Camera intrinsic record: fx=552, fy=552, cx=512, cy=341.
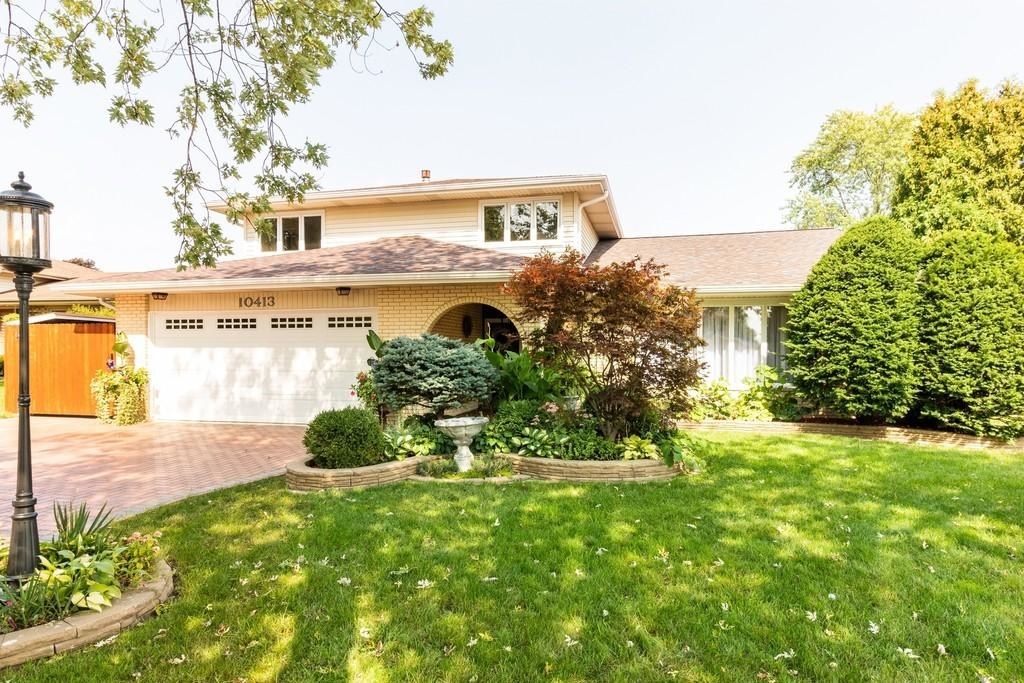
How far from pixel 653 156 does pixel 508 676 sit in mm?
20097

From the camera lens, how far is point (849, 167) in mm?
30188

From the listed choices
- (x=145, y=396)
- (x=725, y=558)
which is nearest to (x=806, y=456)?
(x=725, y=558)

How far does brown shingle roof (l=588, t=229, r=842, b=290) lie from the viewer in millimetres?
11141

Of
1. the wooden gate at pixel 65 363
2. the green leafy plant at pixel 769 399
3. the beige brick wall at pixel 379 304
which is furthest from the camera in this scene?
the wooden gate at pixel 65 363

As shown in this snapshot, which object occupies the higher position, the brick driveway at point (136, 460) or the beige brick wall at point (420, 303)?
the beige brick wall at point (420, 303)

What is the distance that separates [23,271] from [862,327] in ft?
35.5

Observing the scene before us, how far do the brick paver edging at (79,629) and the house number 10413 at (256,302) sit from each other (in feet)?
30.3

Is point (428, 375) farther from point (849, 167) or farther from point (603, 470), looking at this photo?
point (849, 167)

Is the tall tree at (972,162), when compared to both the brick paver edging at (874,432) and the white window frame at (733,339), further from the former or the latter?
the brick paver edging at (874,432)

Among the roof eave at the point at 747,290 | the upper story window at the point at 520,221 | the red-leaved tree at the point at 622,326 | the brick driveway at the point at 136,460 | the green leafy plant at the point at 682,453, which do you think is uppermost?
the upper story window at the point at 520,221

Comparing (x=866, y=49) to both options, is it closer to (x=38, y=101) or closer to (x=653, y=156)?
(x=653, y=156)

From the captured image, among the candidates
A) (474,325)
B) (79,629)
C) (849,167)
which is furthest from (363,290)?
(849,167)

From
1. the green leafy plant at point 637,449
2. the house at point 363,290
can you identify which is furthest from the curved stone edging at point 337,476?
the house at point 363,290

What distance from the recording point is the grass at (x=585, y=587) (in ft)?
9.39
